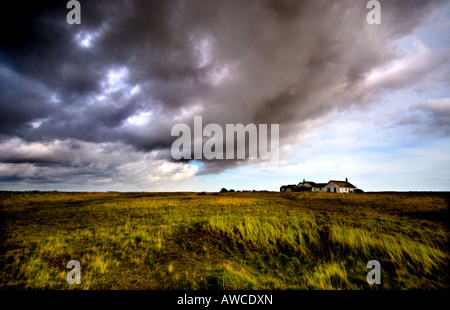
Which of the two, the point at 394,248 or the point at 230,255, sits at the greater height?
the point at 394,248

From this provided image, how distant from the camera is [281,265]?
694cm

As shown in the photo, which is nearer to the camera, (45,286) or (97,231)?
(45,286)

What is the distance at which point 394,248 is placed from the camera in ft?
24.2

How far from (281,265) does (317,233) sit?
3.34 metres

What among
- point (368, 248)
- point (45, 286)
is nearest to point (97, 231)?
point (45, 286)

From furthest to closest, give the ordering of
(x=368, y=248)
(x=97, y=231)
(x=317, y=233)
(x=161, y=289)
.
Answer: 1. (x=97, y=231)
2. (x=317, y=233)
3. (x=368, y=248)
4. (x=161, y=289)
